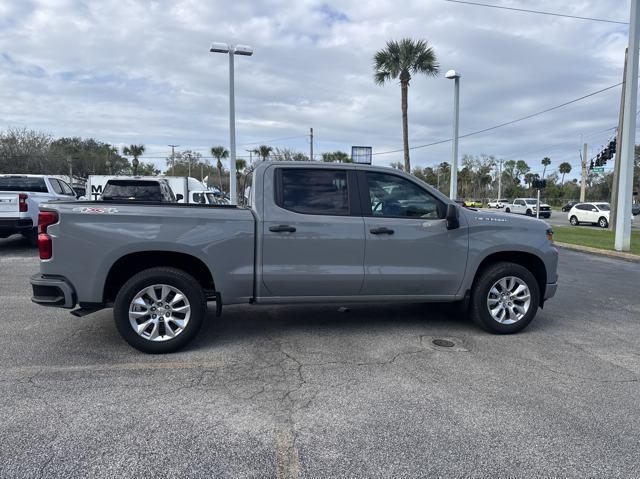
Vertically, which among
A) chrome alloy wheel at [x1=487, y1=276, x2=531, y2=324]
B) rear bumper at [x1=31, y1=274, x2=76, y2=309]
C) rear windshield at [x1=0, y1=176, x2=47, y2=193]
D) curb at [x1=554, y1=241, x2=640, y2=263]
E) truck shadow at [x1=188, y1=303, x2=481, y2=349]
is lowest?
truck shadow at [x1=188, y1=303, x2=481, y2=349]

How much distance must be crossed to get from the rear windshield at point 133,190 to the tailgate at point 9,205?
2.14m

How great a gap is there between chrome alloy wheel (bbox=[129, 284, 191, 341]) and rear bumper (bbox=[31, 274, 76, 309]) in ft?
1.85

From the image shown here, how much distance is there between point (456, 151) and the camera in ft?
64.4

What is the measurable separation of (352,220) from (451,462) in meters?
2.65

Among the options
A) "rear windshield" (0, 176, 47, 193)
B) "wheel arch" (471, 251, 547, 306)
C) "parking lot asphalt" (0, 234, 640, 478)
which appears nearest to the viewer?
"parking lot asphalt" (0, 234, 640, 478)

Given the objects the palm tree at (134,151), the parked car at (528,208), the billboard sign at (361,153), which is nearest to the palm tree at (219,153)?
the palm tree at (134,151)

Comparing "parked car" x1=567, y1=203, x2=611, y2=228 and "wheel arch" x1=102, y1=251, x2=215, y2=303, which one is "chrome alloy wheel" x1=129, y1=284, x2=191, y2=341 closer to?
"wheel arch" x1=102, y1=251, x2=215, y2=303

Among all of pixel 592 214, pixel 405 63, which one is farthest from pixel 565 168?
pixel 405 63

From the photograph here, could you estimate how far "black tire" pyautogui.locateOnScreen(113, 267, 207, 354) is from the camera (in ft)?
14.5

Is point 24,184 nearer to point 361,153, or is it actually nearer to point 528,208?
point 361,153

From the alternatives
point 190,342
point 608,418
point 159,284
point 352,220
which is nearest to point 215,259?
point 159,284

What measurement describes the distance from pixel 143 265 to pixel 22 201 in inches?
308

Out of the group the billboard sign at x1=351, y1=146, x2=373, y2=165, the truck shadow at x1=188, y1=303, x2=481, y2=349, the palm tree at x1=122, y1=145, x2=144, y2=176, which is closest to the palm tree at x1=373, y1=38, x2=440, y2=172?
the billboard sign at x1=351, y1=146, x2=373, y2=165

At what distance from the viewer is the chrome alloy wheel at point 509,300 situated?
5367mm
